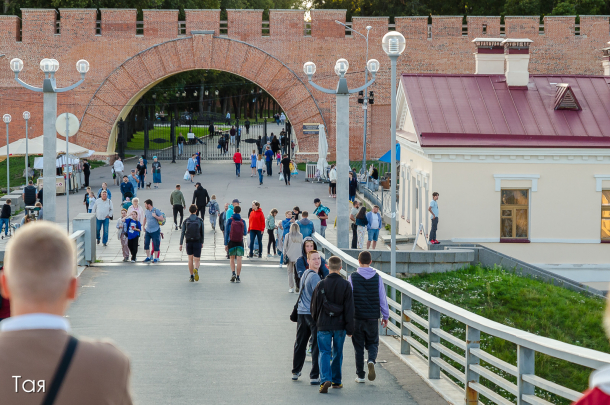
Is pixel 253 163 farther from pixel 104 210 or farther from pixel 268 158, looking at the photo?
pixel 104 210

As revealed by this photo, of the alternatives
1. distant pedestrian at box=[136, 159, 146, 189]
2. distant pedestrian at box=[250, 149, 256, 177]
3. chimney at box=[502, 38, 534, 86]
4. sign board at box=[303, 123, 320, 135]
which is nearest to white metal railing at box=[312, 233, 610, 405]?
chimney at box=[502, 38, 534, 86]

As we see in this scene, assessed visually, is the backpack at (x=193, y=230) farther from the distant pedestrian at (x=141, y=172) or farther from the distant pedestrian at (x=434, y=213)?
the distant pedestrian at (x=141, y=172)

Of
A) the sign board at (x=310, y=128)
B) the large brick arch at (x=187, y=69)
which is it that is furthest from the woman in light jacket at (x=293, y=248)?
the large brick arch at (x=187, y=69)

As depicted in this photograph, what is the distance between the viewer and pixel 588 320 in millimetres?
15664

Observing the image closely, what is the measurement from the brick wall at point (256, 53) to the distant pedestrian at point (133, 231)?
2497 centimetres

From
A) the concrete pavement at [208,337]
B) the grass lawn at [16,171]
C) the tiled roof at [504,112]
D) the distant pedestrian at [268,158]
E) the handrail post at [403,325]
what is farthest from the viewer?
the distant pedestrian at [268,158]

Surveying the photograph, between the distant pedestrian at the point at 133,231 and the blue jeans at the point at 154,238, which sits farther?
the blue jeans at the point at 154,238

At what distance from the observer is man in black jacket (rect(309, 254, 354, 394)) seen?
8773 mm

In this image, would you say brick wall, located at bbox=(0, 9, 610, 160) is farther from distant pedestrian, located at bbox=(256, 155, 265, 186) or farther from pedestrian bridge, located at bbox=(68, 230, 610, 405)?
pedestrian bridge, located at bbox=(68, 230, 610, 405)

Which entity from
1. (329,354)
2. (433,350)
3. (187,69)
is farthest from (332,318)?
(187,69)

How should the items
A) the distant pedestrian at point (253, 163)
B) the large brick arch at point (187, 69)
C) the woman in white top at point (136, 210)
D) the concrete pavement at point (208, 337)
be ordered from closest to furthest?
the concrete pavement at point (208, 337) → the woman in white top at point (136, 210) → the distant pedestrian at point (253, 163) → the large brick arch at point (187, 69)

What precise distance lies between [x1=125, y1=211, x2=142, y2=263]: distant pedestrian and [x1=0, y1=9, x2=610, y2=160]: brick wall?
24969 millimetres

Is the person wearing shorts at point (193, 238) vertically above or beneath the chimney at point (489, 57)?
beneath

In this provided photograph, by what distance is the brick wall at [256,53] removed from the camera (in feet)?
141
